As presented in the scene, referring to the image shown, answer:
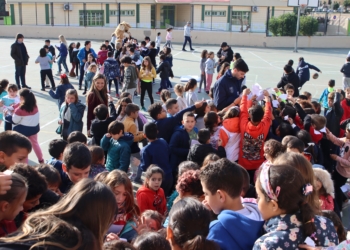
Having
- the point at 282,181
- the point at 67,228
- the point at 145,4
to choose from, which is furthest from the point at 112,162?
the point at 145,4

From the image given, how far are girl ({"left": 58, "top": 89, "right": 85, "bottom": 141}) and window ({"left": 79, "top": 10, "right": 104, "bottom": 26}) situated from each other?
35890 millimetres

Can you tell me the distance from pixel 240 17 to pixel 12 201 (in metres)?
40.3

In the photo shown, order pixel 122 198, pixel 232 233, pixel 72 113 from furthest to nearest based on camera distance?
pixel 72 113
pixel 122 198
pixel 232 233

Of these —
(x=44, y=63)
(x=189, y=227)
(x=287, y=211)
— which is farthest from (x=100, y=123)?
(x=44, y=63)

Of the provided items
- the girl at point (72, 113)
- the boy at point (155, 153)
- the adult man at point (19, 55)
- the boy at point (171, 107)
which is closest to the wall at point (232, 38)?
the adult man at point (19, 55)

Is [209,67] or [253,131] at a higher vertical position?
[209,67]

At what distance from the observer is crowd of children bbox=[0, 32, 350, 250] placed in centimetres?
238

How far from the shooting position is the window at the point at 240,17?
132 feet

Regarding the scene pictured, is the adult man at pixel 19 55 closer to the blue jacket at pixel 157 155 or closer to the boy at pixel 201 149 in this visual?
the blue jacket at pixel 157 155

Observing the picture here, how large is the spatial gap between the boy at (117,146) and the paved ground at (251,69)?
2615mm

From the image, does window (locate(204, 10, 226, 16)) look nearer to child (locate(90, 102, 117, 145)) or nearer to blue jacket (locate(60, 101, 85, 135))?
blue jacket (locate(60, 101, 85, 135))

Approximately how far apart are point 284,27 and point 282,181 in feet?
113

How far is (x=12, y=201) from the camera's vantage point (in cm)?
272

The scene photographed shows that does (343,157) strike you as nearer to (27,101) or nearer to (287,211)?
(287,211)
